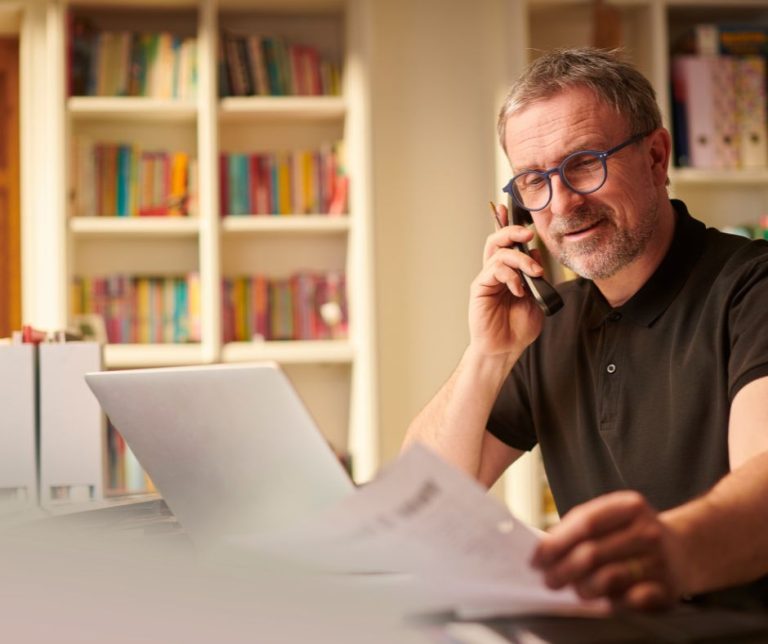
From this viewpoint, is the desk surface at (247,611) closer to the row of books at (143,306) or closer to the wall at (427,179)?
the row of books at (143,306)

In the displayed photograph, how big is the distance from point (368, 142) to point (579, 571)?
2715 millimetres

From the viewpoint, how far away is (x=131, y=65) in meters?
3.27

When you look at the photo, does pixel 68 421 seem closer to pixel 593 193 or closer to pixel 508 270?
pixel 508 270

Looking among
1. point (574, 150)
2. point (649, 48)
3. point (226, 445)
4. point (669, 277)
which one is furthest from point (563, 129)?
point (649, 48)

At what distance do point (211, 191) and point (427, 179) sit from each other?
33.1 inches

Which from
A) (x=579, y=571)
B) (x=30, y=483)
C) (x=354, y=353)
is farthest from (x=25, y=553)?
(x=354, y=353)

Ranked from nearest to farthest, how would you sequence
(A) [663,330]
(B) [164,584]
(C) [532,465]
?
(B) [164,584] → (A) [663,330] → (C) [532,465]

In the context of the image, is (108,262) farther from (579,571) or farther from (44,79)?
(579,571)

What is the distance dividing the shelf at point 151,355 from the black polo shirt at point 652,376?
183 cm

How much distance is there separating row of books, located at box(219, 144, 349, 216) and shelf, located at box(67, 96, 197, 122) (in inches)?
9.0

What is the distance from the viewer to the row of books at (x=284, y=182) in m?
3.30

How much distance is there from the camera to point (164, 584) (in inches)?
22.0

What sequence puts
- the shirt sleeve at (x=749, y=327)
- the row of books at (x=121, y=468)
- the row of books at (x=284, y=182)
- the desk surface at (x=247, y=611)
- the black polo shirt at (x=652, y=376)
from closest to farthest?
the desk surface at (x=247, y=611), the shirt sleeve at (x=749, y=327), the black polo shirt at (x=652, y=376), the row of books at (x=121, y=468), the row of books at (x=284, y=182)

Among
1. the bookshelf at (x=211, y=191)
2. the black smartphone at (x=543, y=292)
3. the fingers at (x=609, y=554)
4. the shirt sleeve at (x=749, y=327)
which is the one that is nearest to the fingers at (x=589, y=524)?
the fingers at (x=609, y=554)
